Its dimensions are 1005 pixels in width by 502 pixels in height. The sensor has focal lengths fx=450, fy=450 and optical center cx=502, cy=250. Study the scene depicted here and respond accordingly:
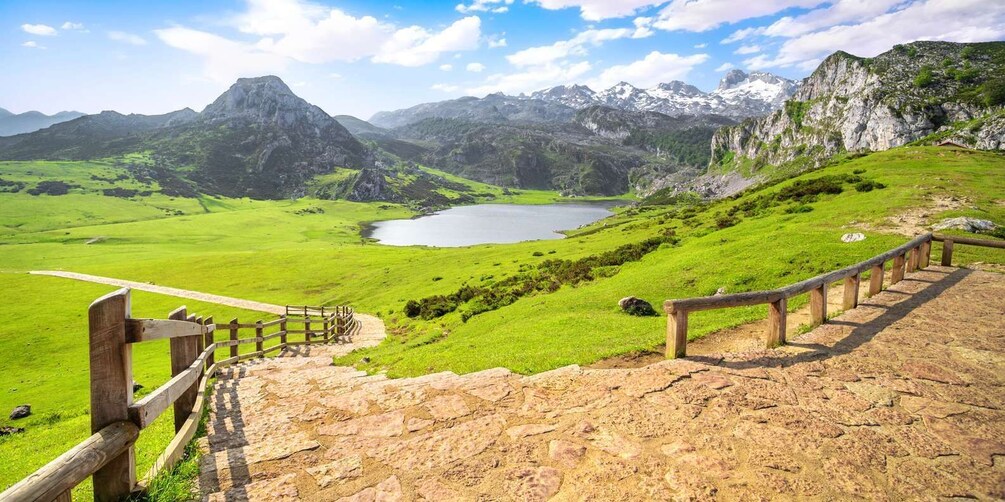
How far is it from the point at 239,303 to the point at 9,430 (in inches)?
1408

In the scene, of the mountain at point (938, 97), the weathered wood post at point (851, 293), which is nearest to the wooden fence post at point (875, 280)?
the weathered wood post at point (851, 293)

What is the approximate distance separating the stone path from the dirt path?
1042 cm

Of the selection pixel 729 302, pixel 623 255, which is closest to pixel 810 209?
pixel 623 255

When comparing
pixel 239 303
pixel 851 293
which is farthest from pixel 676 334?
pixel 239 303

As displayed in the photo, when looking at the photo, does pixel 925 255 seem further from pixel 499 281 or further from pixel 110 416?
pixel 499 281

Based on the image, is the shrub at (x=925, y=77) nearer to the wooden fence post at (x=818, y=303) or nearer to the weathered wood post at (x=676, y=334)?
the wooden fence post at (x=818, y=303)

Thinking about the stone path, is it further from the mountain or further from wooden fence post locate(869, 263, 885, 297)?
the mountain

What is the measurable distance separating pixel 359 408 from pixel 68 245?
152804mm

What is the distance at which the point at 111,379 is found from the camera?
16.8ft

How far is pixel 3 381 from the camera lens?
31938 millimetres

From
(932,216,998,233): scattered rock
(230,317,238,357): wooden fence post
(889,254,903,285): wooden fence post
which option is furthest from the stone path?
(932,216,998,233): scattered rock

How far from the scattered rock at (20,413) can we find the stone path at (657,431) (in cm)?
2298

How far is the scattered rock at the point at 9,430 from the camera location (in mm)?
20953

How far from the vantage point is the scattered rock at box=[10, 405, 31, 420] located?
935 inches
